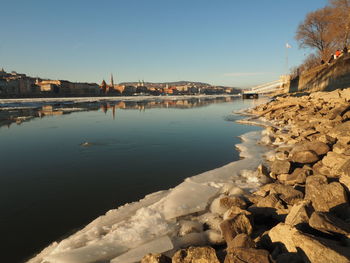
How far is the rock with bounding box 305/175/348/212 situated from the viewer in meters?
3.20

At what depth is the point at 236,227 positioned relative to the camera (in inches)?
121

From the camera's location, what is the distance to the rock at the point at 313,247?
205 centimetres

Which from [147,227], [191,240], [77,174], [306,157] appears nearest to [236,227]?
[191,240]

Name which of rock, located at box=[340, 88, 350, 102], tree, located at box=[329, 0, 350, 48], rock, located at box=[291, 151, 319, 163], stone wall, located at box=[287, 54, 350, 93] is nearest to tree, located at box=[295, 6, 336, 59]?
tree, located at box=[329, 0, 350, 48]

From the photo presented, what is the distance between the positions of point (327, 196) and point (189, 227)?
6.49ft

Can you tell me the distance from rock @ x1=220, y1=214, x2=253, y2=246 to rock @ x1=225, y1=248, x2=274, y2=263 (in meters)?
0.64

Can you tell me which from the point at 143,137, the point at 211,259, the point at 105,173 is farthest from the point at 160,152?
the point at 211,259

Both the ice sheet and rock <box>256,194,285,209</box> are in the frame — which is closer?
the ice sheet

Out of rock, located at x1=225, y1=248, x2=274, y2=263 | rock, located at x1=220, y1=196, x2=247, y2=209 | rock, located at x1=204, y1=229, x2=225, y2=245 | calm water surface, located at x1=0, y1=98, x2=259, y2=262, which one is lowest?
calm water surface, located at x1=0, y1=98, x2=259, y2=262

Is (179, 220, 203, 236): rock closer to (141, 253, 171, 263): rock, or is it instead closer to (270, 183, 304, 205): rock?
(141, 253, 171, 263): rock

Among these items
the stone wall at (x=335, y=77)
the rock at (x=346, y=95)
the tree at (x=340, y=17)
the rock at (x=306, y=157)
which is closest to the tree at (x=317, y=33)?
the tree at (x=340, y=17)

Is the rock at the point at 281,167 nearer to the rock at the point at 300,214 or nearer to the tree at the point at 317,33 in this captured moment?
the rock at the point at 300,214

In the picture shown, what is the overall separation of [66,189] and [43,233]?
168cm

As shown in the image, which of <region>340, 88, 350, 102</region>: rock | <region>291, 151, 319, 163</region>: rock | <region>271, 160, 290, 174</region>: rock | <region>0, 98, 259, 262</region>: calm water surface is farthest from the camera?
<region>340, 88, 350, 102</region>: rock
